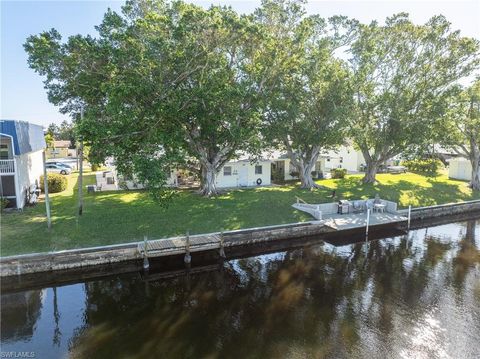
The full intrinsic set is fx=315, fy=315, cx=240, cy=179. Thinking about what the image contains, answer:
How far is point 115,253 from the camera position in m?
14.5

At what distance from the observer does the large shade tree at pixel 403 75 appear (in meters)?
27.3

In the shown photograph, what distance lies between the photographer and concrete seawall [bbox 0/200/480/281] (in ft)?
43.0

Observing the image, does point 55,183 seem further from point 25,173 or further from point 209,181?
point 209,181

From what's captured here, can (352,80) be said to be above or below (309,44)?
below

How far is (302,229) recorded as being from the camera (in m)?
19.0

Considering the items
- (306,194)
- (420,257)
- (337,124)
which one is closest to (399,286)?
(420,257)

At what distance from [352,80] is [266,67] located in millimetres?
8233

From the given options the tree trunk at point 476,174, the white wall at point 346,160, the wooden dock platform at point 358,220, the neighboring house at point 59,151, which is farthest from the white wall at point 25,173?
the neighboring house at point 59,151

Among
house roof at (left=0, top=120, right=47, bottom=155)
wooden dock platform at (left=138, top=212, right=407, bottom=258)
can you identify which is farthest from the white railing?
wooden dock platform at (left=138, top=212, right=407, bottom=258)

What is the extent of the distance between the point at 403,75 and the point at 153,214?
1018 inches

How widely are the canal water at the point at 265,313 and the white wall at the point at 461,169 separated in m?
26.1

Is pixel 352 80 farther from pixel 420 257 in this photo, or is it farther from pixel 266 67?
pixel 420 257

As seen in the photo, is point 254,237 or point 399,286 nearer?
point 399,286
